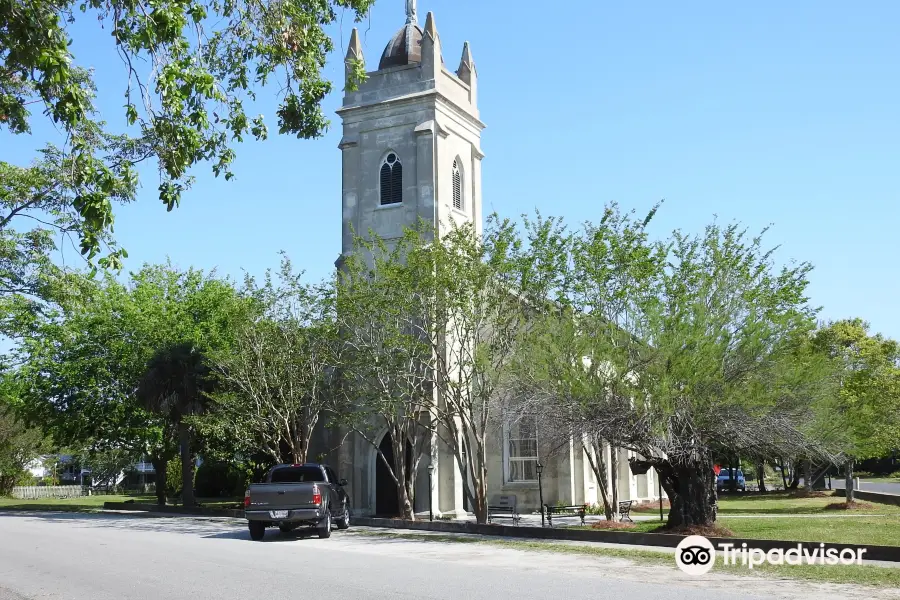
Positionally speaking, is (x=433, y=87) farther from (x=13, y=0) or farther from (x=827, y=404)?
(x=13, y=0)

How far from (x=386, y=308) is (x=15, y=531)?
12.0m

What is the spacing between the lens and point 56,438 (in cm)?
3775

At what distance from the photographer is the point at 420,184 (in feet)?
→ 107

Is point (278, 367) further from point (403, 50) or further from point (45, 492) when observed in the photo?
point (45, 492)

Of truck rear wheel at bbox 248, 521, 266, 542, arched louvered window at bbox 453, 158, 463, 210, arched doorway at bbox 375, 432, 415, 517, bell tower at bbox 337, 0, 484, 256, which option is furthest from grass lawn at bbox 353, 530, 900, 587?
arched louvered window at bbox 453, 158, 463, 210

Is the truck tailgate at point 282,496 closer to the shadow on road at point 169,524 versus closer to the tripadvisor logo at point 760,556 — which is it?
the shadow on road at point 169,524

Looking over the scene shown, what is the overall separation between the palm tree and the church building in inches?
229

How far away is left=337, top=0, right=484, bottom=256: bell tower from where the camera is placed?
32844 mm

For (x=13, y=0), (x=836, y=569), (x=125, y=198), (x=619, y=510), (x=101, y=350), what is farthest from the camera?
(x=101, y=350)

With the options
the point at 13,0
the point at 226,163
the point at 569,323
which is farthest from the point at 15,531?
the point at 13,0

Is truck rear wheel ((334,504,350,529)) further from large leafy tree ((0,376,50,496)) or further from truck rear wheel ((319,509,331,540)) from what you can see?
large leafy tree ((0,376,50,496))

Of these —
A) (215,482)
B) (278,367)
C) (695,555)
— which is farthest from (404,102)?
(215,482)

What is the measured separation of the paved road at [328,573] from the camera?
11.9 meters

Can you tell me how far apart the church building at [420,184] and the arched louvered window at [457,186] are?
38mm
